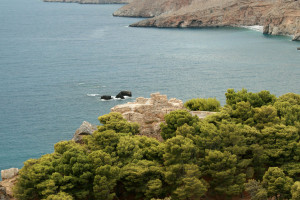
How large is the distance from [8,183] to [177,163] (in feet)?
69.5

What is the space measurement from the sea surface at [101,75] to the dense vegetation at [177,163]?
28695 mm

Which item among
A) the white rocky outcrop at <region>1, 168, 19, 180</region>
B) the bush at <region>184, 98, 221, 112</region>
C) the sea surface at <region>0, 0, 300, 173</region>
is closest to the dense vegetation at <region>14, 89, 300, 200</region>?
the white rocky outcrop at <region>1, 168, 19, 180</region>

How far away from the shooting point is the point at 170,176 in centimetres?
4912

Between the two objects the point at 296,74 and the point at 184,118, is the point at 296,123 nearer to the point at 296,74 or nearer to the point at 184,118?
the point at 184,118

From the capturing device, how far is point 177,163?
5038cm

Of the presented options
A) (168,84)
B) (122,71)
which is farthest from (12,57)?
(168,84)

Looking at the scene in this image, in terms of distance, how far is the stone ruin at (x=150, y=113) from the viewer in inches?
2429

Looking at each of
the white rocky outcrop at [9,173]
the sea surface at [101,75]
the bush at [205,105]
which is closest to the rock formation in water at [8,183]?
the white rocky outcrop at [9,173]

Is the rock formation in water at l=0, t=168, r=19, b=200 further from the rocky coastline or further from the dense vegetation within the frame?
the rocky coastline

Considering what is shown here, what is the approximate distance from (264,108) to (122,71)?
277 feet

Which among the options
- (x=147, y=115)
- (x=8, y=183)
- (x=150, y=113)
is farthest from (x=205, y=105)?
(x=8, y=183)

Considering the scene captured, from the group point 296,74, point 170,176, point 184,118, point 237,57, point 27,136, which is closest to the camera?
point 170,176

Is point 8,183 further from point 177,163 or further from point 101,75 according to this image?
point 101,75

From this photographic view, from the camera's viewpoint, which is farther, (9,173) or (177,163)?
(9,173)
